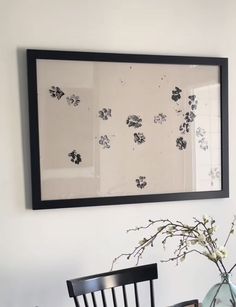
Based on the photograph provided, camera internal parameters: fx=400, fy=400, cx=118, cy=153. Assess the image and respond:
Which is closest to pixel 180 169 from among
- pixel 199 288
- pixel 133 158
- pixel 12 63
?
pixel 133 158

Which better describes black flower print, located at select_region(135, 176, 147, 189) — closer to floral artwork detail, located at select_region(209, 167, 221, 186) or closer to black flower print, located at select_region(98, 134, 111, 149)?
black flower print, located at select_region(98, 134, 111, 149)

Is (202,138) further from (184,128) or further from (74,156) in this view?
(74,156)

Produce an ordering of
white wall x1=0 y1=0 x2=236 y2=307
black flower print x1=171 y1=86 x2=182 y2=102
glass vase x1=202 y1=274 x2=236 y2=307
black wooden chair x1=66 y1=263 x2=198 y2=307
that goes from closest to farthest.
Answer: glass vase x1=202 y1=274 x2=236 y2=307, black wooden chair x1=66 y1=263 x2=198 y2=307, white wall x1=0 y1=0 x2=236 y2=307, black flower print x1=171 y1=86 x2=182 y2=102

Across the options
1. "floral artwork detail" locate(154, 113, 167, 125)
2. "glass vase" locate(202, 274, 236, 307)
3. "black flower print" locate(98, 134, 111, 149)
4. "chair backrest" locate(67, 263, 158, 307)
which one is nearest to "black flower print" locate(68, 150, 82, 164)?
"black flower print" locate(98, 134, 111, 149)

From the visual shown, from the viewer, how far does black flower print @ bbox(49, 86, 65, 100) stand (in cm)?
200

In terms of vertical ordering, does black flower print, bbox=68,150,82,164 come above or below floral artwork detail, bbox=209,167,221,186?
above

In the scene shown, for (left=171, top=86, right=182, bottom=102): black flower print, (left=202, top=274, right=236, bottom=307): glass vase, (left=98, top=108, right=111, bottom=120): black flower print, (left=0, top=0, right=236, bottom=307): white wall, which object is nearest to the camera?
(left=202, top=274, right=236, bottom=307): glass vase

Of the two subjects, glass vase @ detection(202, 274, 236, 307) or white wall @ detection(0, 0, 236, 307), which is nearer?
glass vase @ detection(202, 274, 236, 307)

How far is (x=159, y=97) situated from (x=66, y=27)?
1.99ft

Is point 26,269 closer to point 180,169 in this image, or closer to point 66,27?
point 180,169

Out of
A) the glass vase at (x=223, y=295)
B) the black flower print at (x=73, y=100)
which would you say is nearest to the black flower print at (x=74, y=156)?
the black flower print at (x=73, y=100)

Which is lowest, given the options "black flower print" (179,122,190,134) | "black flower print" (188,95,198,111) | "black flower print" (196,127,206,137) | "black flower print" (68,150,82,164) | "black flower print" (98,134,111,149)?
"black flower print" (68,150,82,164)

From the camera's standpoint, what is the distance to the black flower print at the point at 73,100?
2033 millimetres

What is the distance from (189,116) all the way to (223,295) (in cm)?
103
